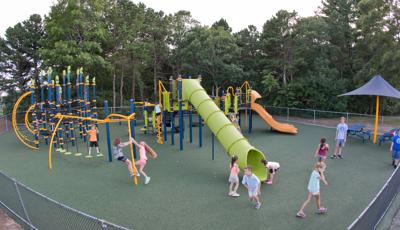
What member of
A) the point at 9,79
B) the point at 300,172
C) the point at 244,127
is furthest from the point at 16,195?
the point at 9,79

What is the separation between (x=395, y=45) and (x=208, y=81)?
1589cm

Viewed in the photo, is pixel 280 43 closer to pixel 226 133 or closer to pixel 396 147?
pixel 396 147

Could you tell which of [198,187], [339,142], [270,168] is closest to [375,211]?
[270,168]

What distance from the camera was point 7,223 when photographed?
7062 millimetres

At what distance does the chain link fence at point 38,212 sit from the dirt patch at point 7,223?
80 mm

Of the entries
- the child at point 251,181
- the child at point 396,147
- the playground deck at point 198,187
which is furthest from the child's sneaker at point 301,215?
the child at point 396,147

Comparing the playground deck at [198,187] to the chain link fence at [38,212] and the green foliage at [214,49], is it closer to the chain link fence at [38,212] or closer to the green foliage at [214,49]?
the chain link fence at [38,212]

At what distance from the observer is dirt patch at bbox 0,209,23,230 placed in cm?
684

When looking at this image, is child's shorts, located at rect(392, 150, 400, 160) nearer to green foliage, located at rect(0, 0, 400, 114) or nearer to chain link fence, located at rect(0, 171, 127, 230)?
chain link fence, located at rect(0, 171, 127, 230)

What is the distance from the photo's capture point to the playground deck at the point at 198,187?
287 inches

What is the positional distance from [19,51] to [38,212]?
89.8 ft

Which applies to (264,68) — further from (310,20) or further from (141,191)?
(141,191)

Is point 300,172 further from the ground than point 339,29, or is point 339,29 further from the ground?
point 339,29

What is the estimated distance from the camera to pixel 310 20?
83.1ft
